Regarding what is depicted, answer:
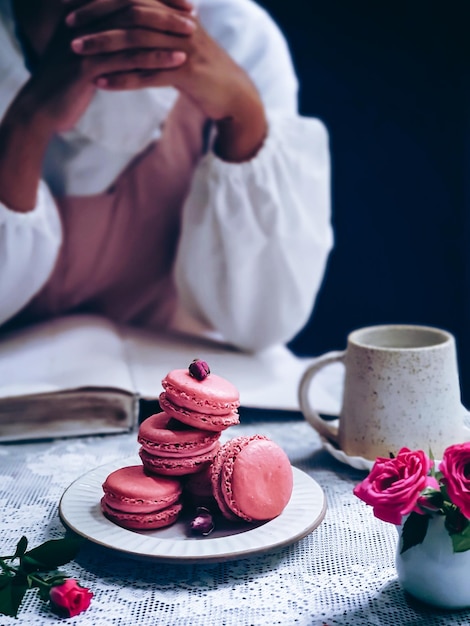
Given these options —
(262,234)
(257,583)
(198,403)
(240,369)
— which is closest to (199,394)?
(198,403)

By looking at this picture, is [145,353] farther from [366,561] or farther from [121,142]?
[366,561]

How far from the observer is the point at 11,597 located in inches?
16.6

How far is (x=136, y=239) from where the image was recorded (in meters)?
1.12

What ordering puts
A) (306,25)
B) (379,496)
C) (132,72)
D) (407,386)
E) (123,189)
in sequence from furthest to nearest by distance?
(306,25)
(123,189)
(132,72)
(407,386)
(379,496)

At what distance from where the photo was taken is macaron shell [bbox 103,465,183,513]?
1.59ft

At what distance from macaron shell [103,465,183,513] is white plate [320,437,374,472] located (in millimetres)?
179

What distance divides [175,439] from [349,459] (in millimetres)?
189

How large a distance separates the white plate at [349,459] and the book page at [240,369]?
4.8 inches

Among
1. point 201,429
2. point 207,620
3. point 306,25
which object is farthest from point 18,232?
point 306,25

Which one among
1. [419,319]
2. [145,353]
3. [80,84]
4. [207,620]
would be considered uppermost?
[80,84]

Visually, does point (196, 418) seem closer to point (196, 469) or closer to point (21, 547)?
point (196, 469)

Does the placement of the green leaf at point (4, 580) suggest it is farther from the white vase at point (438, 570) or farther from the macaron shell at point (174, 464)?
the white vase at point (438, 570)

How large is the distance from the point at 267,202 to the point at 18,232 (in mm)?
336

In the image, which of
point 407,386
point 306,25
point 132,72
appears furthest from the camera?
point 306,25
